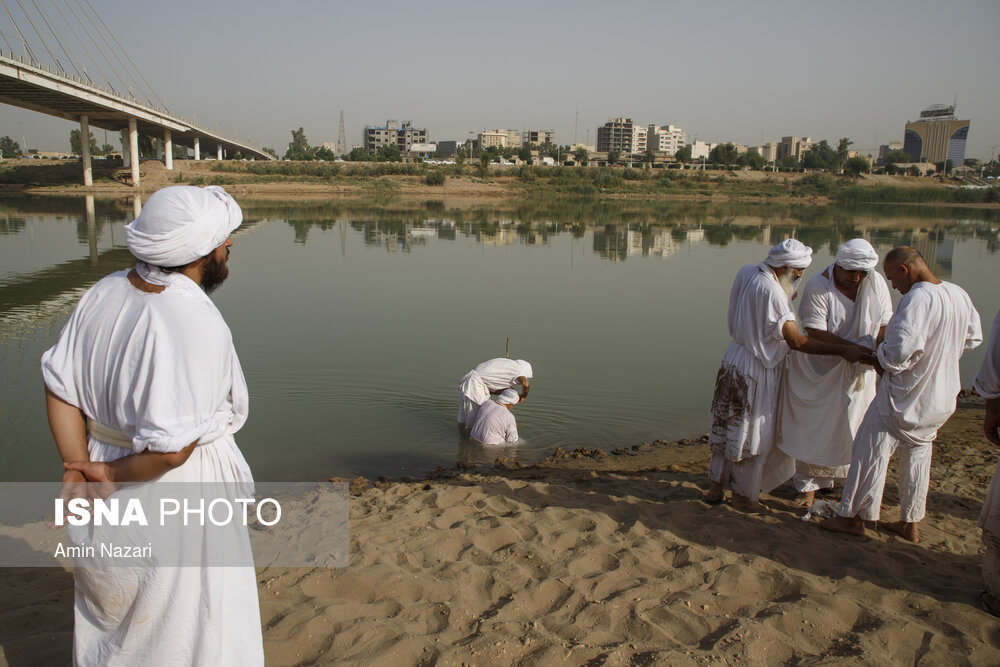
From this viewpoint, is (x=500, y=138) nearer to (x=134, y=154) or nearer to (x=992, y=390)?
(x=134, y=154)

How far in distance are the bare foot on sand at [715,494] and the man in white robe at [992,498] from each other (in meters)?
1.35

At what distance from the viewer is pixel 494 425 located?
20.0ft

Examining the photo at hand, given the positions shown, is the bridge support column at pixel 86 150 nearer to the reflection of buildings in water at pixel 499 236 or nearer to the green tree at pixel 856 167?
the reflection of buildings in water at pixel 499 236

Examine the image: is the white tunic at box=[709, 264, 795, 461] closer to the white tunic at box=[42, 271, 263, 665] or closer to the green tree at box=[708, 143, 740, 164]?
→ the white tunic at box=[42, 271, 263, 665]

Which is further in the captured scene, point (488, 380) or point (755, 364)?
point (488, 380)

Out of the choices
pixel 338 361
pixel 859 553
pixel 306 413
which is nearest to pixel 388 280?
pixel 338 361

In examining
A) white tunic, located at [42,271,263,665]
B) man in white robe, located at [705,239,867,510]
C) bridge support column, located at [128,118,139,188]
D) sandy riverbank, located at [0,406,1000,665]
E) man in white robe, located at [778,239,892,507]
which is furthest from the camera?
bridge support column, located at [128,118,139,188]

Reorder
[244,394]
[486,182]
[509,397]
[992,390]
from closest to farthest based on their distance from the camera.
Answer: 1. [244,394]
2. [992,390]
3. [509,397]
4. [486,182]

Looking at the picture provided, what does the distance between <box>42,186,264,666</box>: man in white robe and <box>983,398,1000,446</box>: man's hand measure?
11.4 feet

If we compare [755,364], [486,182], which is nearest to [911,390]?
[755,364]

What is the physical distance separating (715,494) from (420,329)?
274 inches

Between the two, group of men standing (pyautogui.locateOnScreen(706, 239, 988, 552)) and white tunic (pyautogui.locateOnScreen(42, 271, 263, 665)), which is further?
group of men standing (pyautogui.locateOnScreen(706, 239, 988, 552))

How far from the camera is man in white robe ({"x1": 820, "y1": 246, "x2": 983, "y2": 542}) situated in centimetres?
346

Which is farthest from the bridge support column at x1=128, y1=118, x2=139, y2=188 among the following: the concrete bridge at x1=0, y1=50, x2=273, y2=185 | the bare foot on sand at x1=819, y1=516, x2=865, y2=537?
the bare foot on sand at x1=819, y1=516, x2=865, y2=537
